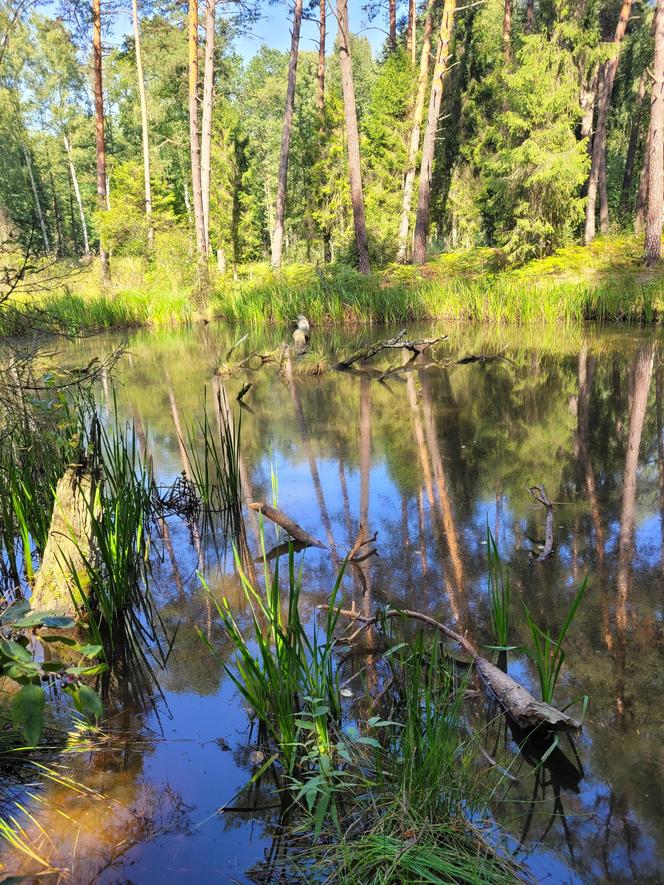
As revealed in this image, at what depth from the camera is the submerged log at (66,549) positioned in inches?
116

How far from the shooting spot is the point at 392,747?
1.98 metres

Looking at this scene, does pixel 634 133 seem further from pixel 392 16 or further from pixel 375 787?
pixel 375 787

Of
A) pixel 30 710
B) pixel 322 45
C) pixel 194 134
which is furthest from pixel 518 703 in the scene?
pixel 322 45

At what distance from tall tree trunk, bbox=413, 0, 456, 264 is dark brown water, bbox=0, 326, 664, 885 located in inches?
434

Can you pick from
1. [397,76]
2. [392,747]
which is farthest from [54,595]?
[397,76]

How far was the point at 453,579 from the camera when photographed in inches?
124

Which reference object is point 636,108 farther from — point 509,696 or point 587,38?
point 509,696

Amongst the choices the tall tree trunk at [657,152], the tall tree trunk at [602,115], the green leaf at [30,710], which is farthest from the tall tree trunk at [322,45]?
the green leaf at [30,710]

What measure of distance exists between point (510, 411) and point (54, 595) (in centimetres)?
467

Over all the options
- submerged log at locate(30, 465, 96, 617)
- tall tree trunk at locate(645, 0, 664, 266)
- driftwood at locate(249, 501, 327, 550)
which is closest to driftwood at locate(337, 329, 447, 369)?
driftwood at locate(249, 501, 327, 550)

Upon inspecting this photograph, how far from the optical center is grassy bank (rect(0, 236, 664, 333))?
38.4 feet

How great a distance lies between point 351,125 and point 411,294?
539 centimetres

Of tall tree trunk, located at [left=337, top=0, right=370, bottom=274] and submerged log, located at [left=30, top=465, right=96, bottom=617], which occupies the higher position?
tall tree trunk, located at [left=337, top=0, right=370, bottom=274]

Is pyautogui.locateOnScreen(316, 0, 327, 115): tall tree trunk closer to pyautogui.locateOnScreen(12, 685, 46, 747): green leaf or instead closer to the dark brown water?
the dark brown water
